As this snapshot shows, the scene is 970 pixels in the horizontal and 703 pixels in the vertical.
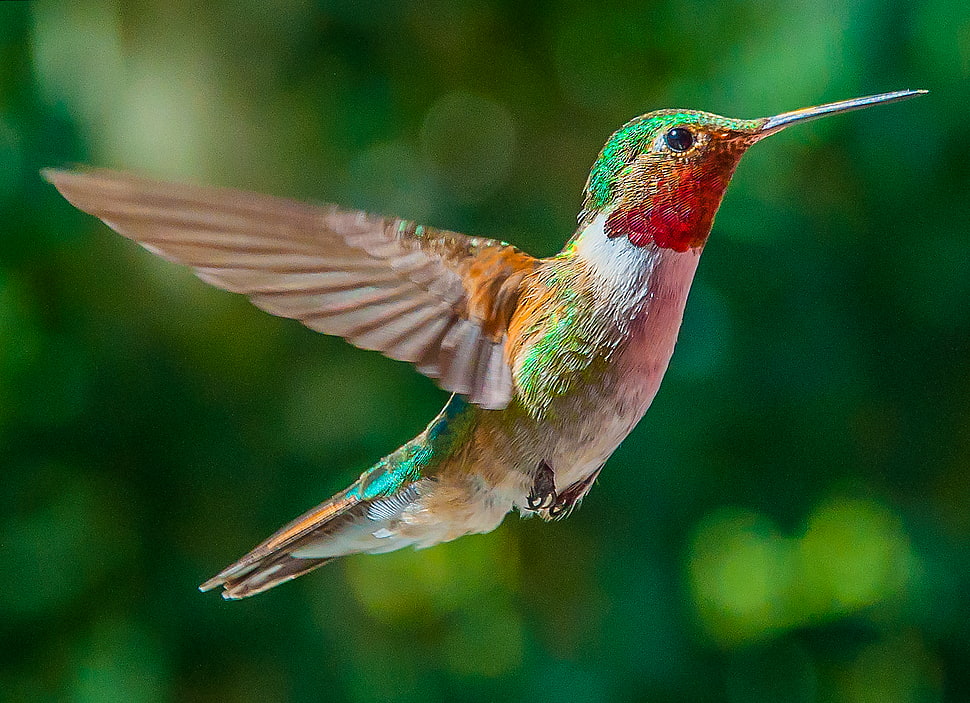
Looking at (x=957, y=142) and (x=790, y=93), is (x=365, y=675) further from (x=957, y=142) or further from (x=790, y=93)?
(x=957, y=142)

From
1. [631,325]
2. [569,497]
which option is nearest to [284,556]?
[569,497]

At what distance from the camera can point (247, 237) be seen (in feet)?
2.16

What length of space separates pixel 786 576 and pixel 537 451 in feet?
4.38

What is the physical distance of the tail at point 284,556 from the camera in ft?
3.06

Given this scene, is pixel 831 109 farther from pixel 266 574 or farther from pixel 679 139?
pixel 266 574

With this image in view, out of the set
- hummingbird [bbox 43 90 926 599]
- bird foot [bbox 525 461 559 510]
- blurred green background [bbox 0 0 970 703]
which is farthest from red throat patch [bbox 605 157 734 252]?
blurred green background [bbox 0 0 970 703]

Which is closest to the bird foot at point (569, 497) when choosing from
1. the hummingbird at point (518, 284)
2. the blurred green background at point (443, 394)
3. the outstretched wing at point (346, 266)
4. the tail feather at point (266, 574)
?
the hummingbird at point (518, 284)

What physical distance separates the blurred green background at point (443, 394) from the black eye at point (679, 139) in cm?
129

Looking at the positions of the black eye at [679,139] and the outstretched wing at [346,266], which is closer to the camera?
the outstretched wing at [346,266]

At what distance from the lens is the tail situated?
932 mm

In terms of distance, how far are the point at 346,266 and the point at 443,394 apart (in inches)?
56.0

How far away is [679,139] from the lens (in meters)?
0.73

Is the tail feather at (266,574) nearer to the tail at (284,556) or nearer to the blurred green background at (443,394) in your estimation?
the tail at (284,556)

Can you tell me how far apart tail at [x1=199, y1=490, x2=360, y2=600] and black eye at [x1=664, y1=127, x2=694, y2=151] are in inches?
16.3
